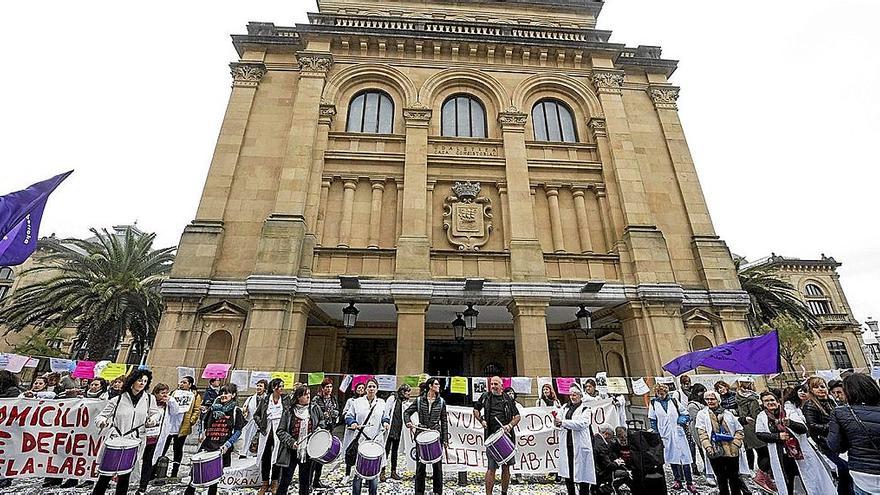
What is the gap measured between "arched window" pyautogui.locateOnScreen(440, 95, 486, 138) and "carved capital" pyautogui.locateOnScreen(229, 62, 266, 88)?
8.05 m

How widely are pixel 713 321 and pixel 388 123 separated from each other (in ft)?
47.8

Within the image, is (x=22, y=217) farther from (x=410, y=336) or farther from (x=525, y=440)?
(x=525, y=440)

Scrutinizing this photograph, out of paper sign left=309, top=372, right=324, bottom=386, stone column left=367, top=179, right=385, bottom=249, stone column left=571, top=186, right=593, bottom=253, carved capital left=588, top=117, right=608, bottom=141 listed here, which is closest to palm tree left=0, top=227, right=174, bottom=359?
stone column left=367, top=179, right=385, bottom=249

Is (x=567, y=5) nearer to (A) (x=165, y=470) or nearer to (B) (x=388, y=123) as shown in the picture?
(B) (x=388, y=123)

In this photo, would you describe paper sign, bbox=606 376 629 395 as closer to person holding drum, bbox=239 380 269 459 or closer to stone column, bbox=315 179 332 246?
person holding drum, bbox=239 380 269 459

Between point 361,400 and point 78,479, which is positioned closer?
point 78,479

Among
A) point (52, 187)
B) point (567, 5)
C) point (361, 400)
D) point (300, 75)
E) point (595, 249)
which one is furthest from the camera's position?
point (567, 5)

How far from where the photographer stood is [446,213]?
1463 cm

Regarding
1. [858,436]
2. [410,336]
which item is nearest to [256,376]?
[410,336]

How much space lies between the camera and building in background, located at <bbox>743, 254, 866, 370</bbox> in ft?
125

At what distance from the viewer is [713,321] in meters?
13.5

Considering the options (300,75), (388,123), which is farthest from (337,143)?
(300,75)

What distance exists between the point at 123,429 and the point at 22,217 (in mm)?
5782

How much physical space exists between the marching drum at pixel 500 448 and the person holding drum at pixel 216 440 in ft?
13.9
